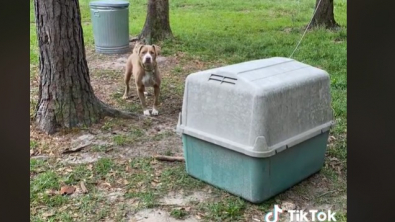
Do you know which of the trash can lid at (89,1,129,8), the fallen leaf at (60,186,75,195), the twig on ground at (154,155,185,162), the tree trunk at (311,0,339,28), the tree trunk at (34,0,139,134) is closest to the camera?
the fallen leaf at (60,186,75,195)

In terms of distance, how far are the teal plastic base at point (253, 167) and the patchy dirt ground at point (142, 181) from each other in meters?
0.04

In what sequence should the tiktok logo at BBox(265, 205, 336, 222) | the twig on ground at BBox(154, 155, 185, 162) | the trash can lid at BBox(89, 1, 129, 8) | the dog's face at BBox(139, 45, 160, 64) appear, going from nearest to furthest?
the tiktok logo at BBox(265, 205, 336, 222)
the twig on ground at BBox(154, 155, 185, 162)
the dog's face at BBox(139, 45, 160, 64)
the trash can lid at BBox(89, 1, 129, 8)

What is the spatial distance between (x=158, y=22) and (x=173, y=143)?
230 cm

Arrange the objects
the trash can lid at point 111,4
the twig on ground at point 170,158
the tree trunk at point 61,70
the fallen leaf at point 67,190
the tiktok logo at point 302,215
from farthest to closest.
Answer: the trash can lid at point 111,4, the tree trunk at point 61,70, the twig on ground at point 170,158, the fallen leaf at point 67,190, the tiktok logo at point 302,215

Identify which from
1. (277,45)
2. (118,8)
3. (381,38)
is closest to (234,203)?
(381,38)

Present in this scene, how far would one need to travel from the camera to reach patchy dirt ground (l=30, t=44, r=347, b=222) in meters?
1.81

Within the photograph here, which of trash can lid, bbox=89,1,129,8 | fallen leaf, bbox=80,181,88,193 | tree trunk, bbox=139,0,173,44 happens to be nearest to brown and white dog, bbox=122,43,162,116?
fallen leaf, bbox=80,181,88,193

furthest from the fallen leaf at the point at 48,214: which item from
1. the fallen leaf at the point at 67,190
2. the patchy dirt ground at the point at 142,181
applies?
the fallen leaf at the point at 67,190

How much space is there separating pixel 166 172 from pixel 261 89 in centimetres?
66

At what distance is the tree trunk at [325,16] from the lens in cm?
383

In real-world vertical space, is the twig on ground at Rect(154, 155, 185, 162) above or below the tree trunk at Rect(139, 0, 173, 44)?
below

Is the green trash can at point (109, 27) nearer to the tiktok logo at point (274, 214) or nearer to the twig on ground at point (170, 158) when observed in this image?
the twig on ground at point (170, 158)

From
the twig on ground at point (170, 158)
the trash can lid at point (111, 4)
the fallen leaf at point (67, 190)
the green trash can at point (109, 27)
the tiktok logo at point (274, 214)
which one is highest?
the trash can lid at point (111, 4)

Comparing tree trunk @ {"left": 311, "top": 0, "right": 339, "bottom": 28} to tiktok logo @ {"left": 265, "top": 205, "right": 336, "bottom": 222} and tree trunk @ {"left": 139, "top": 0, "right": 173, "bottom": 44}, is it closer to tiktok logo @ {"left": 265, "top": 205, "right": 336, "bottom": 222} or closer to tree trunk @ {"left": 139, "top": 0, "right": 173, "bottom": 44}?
tree trunk @ {"left": 139, "top": 0, "right": 173, "bottom": 44}
